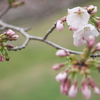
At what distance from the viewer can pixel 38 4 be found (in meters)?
7.99

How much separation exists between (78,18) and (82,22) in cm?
4

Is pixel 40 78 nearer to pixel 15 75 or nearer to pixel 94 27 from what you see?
pixel 15 75

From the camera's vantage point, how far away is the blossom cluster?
1413mm

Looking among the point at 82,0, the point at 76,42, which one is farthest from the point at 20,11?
the point at 76,42

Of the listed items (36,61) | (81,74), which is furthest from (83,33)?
(36,61)

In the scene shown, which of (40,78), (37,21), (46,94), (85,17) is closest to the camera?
(85,17)

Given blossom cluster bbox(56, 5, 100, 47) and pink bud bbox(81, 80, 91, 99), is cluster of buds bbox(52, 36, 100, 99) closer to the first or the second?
pink bud bbox(81, 80, 91, 99)

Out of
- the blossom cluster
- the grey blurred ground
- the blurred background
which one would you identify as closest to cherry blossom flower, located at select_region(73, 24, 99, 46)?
the blossom cluster

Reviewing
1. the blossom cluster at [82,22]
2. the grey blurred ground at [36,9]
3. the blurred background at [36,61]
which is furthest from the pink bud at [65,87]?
the grey blurred ground at [36,9]

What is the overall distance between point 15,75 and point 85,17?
4533 mm

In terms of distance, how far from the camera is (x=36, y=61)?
640 cm

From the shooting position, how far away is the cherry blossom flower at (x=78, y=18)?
1413 millimetres

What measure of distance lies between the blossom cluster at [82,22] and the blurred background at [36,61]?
336 centimetres

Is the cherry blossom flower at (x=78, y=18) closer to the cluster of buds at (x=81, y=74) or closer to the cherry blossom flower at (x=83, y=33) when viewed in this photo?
the cherry blossom flower at (x=83, y=33)
